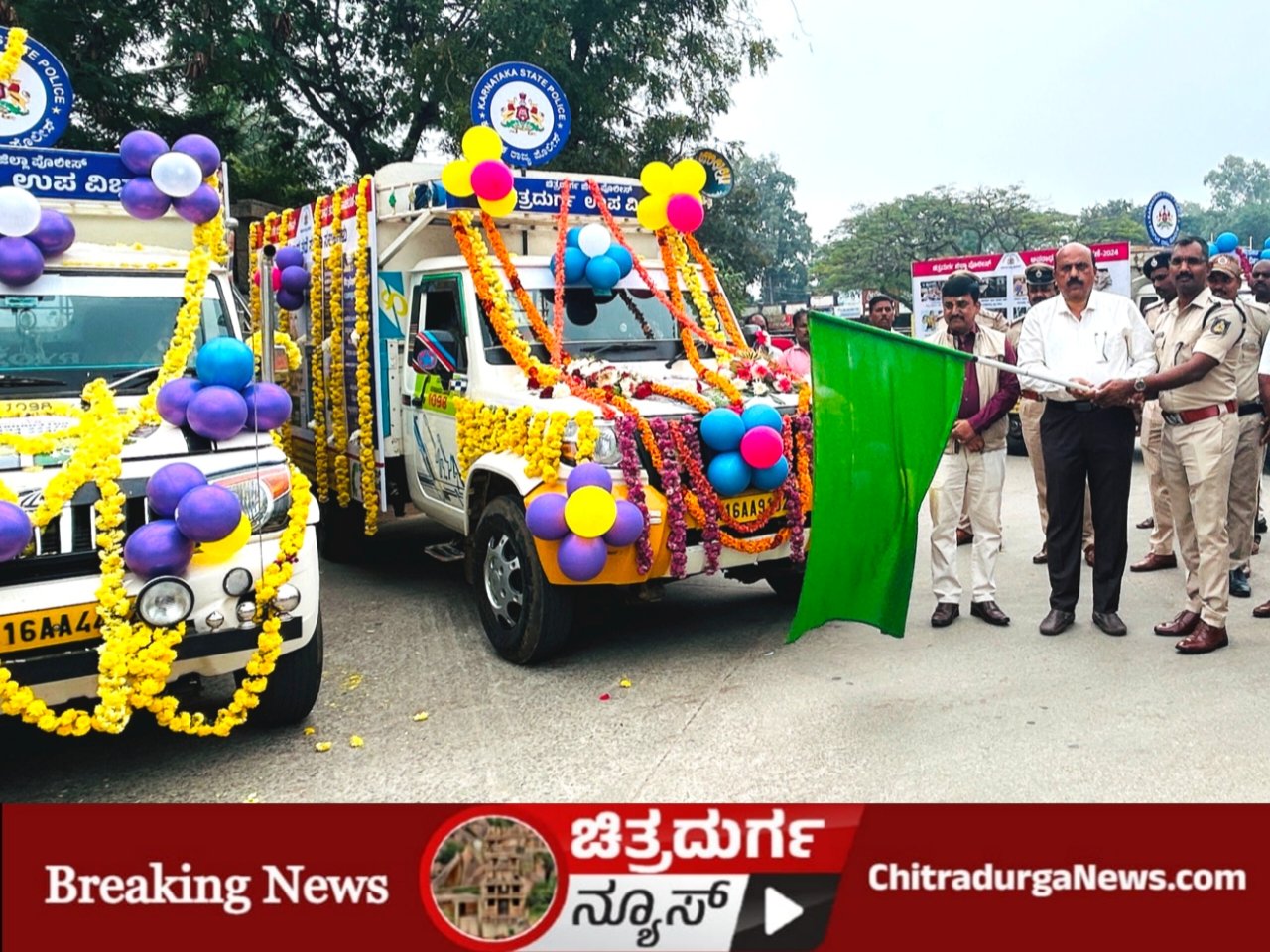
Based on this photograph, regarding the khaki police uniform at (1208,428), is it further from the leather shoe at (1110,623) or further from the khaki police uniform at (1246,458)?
the khaki police uniform at (1246,458)

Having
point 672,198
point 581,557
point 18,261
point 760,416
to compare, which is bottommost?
point 581,557

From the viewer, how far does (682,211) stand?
6594 millimetres

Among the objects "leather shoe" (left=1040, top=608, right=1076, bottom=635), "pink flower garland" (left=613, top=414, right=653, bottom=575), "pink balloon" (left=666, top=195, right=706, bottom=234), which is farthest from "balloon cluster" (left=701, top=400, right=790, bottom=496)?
"pink balloon" (left=666, top=195, right=706, bottom=234)

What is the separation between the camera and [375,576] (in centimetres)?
763

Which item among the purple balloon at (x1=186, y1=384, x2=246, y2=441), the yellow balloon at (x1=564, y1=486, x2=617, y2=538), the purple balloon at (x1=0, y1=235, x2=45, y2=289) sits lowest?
the yellow balloon at (x1=564, y1=486, x2=617, y2=538)

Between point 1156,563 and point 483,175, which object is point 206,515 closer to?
point 483,175

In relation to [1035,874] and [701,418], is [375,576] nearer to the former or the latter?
[701,418]

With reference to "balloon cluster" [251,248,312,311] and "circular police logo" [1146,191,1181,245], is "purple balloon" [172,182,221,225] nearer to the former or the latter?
"balloon cluster" [251,248,312,311]

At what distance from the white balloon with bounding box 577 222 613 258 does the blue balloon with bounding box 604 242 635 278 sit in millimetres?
42

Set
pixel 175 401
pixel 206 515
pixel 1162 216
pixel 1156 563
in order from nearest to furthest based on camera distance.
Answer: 1. pixel 206 515
2. pixel 175 401
3. pixel 1156 563
4. pixel 1162 216

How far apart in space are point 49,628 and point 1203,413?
16.6 ft

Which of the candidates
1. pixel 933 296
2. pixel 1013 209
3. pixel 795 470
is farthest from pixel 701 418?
pixel 1013 209

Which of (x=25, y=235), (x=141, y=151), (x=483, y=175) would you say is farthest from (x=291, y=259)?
(x=25, y=235)

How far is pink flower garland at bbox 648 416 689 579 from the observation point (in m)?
5.11
